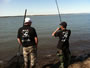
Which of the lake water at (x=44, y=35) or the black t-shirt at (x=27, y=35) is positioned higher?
the black t-shirt at (x=27, y=35)

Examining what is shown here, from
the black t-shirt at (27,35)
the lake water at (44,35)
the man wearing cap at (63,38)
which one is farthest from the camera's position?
the lake water at (44,35)

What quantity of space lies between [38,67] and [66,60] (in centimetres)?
179

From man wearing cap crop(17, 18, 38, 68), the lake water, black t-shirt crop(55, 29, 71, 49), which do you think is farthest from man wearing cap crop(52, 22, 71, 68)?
the lake water

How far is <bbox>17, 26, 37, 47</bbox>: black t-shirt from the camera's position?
217 inches

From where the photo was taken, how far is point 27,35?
5.55 meters

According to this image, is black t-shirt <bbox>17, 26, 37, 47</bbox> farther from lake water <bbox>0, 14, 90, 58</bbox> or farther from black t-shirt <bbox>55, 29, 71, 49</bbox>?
lake water <bbox>0, 14, 90, 58</bbox>

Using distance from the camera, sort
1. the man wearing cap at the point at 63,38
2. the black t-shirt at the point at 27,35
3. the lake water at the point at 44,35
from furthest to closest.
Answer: the lake water at the point at 44,35 < the man wearing cap at the point at 63,38 < the black t-shirt at the point at 27,35

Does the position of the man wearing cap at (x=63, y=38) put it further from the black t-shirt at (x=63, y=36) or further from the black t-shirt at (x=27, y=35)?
the black t-shirt at (x=27, y=35)

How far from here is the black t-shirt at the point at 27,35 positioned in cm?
552

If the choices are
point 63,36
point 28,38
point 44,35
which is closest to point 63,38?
point 63,36

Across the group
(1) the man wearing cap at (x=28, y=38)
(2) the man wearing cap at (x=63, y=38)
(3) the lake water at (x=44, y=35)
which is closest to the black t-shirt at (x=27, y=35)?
(1) the man wearing cap at (x=28, y=38)

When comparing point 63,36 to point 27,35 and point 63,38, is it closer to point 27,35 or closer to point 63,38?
point 63,38

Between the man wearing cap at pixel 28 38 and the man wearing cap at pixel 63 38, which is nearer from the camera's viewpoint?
the man wearing cap at pixel 28 38

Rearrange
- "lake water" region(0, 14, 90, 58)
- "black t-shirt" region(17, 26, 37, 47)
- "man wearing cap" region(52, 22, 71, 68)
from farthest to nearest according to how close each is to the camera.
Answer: "lake water" region(0, 14, 90, 58), "man wearing cap" region(52, 22, 71, 68), "black t-shirt" region(17, 26, 37, 47)
